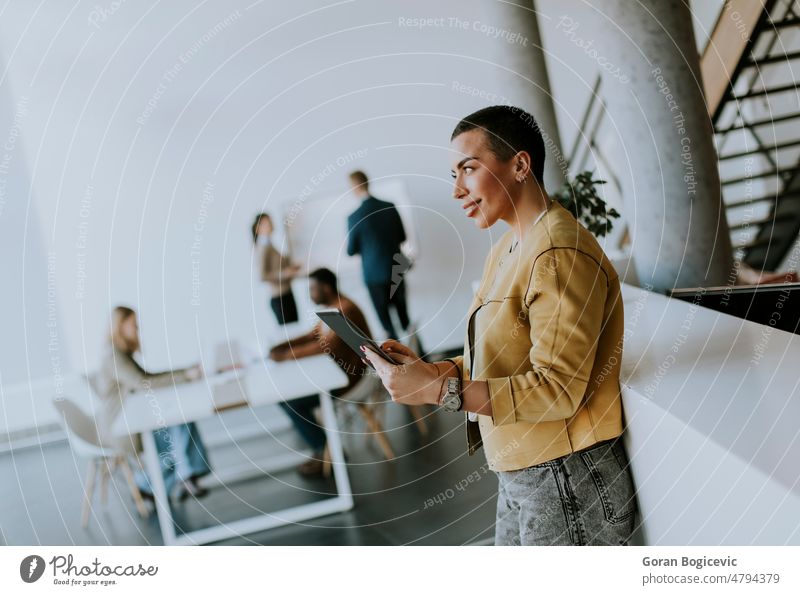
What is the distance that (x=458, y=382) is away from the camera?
2.47 ft

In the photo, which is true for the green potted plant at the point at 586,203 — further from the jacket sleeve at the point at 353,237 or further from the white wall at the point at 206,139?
the jacket sleeve at the point at 353,237

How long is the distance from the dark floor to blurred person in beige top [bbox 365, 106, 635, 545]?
0.62 metres

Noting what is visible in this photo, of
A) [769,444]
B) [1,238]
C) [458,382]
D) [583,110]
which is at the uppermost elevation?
[583,110]

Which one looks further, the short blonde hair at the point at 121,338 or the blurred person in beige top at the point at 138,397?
the blurred person in beige top at the point at 138,397

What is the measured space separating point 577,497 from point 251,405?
3.87ft

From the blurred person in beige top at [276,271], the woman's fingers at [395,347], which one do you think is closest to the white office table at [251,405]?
the blurred person in beige top at [276,271]

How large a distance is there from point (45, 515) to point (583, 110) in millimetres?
2110

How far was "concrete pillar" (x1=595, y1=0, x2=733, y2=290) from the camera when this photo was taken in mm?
Answer: 1404

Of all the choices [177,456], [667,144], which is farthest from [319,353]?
[667,144]

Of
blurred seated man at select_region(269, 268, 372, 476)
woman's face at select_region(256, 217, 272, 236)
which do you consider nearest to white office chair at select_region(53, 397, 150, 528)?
blurred seated man at select_region(269, 268, 372, 476)

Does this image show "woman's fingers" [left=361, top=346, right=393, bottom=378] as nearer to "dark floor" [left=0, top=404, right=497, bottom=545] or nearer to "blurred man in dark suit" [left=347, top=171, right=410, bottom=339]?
"dark floor" [left=0, top=404, right=497, bottom=545]

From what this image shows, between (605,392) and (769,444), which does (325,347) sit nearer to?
(605,392)

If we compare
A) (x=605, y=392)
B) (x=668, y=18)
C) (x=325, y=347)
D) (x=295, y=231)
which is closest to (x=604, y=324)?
(x=605, y=392)

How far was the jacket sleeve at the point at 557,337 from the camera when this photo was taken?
2.29 feet
